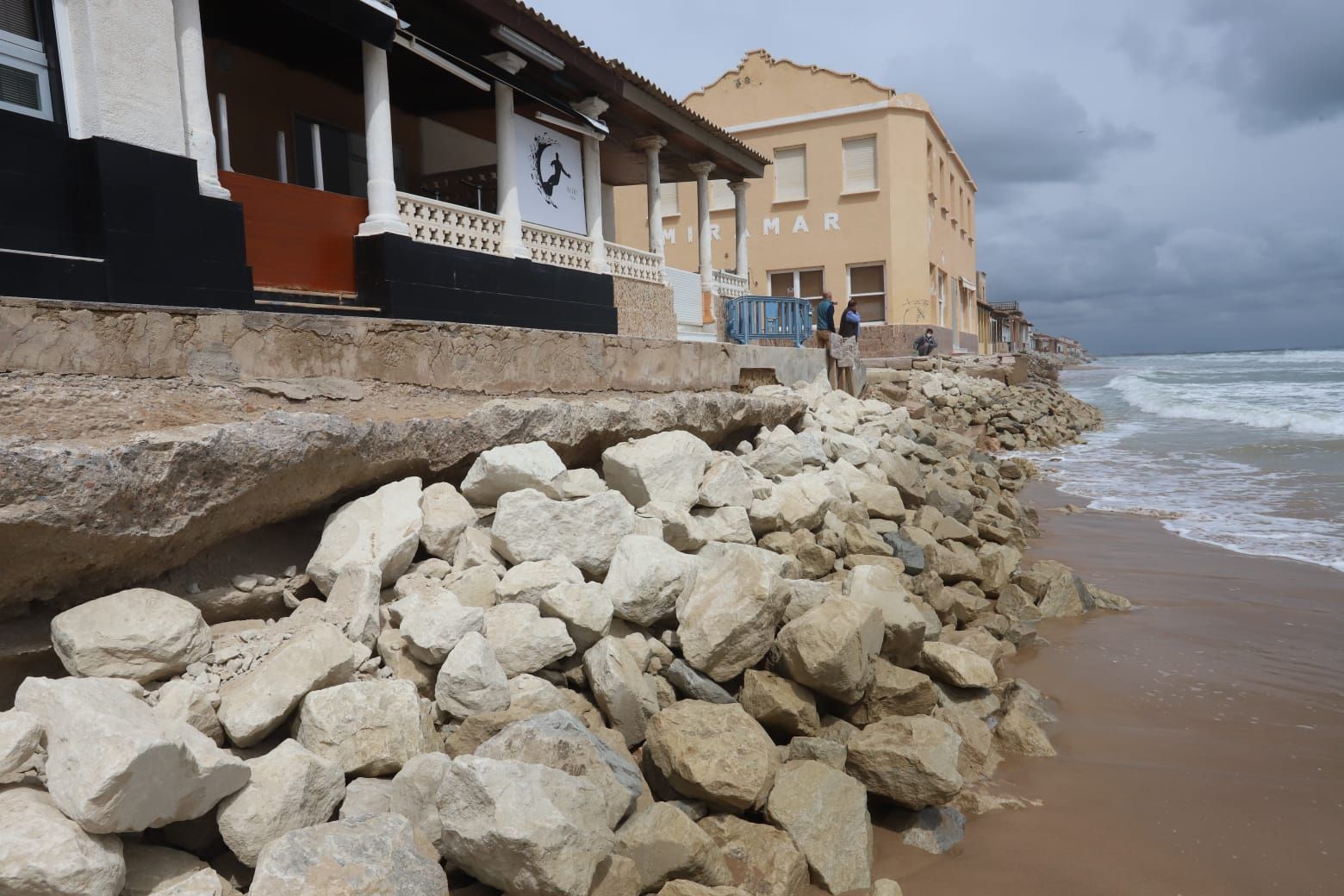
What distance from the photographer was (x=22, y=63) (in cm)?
500

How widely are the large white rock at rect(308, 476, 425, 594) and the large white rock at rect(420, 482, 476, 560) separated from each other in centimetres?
8

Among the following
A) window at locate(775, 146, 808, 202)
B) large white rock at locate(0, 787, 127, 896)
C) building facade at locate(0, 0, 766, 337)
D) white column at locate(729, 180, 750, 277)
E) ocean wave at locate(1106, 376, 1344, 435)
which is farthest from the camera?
window at locate(775, 146, 808, 202)

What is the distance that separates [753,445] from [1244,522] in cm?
546

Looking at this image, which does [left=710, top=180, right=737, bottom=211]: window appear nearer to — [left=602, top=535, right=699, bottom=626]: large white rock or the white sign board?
the white sign board

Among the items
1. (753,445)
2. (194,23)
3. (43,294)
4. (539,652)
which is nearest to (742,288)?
(753,445)

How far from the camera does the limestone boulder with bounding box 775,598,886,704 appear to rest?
3336 millimetres

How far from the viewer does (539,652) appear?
3260mm

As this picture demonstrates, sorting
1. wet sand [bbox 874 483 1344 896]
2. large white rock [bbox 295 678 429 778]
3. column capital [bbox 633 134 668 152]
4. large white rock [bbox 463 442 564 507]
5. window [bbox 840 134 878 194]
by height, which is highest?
window [bbox 840 134 878 194]

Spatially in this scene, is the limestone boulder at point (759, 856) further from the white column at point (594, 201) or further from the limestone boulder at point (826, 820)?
the white column at point (594, 201)

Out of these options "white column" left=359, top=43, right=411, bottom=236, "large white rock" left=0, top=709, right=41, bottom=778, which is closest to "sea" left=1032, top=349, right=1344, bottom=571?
"white column" left=359, top=43, right=411, bottom=236

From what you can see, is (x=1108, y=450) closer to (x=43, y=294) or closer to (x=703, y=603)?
(x=703, y=603)

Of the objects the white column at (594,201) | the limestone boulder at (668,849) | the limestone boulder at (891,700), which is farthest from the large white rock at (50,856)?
the white column at (594,201)

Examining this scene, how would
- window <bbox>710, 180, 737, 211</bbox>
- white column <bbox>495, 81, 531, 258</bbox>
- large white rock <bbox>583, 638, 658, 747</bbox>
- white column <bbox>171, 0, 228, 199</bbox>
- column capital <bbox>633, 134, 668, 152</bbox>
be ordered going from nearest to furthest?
large white rock <bbox>583, 638, 658, 747</bbox>
white column <bbox>171, 0, 228, 199</bbox>
white column <bbox>495, 81, 531, 258</bbox>
column capital <bbox>633, 134, 668, 152</bbox>
window <bbox>710, 180, 737, 211</bbox>

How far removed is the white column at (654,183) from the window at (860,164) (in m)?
11.9
